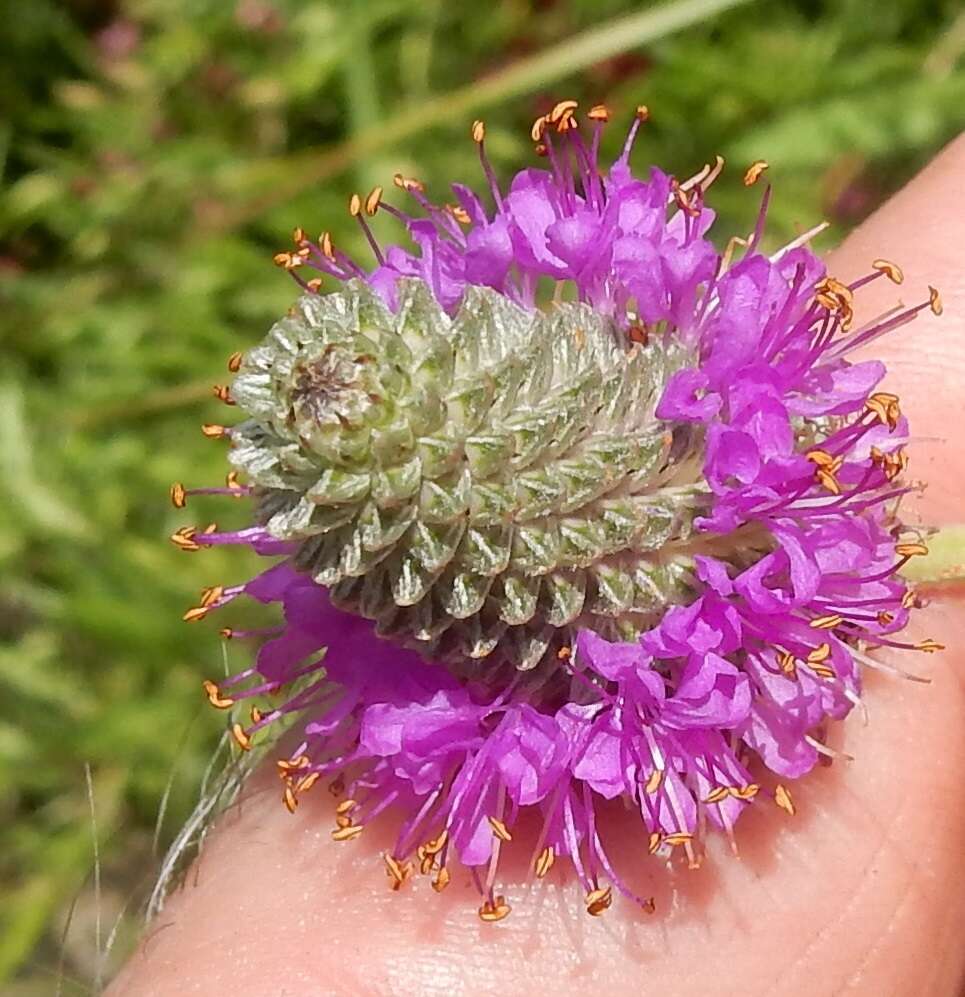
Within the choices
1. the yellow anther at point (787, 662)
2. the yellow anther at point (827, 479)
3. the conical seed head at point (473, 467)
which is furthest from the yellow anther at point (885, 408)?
the yellow anther at point (787, 662)

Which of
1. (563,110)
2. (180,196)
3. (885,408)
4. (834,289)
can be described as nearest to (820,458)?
(885,408)

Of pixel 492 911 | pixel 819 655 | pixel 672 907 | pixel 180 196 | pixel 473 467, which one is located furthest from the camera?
pixel 180 196

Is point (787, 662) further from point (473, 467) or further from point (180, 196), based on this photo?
point (180, 196)

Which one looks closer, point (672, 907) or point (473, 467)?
point (473, 467)

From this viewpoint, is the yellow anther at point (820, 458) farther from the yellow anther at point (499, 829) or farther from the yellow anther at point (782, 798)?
the yellow anther at point (499, 829)

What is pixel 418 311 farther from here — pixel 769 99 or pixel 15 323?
pixel 15 323

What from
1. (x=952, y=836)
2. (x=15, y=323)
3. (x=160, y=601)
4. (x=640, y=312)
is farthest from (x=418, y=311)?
(x=15, y=323)

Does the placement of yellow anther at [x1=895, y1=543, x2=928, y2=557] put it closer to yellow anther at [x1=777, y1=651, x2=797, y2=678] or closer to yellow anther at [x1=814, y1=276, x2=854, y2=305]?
yellow anther at [x1=777, y1=651, x2=797, y2=678]

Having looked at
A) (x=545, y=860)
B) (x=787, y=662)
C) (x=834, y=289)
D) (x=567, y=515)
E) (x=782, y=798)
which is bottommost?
(x=545, y=860)
